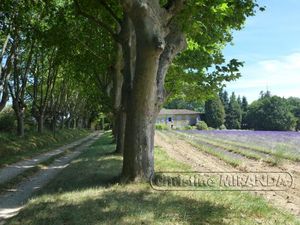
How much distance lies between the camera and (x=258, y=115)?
109 metres

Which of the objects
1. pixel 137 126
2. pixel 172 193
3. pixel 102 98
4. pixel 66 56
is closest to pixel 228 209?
pixel 172 193

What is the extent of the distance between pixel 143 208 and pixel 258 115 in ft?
346

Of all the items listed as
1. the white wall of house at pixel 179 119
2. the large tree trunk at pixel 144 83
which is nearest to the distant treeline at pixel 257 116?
the white wall of house at pixel 179 119

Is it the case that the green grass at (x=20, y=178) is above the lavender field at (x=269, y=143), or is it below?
below

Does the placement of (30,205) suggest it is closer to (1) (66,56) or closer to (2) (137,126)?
(2) (137,126)

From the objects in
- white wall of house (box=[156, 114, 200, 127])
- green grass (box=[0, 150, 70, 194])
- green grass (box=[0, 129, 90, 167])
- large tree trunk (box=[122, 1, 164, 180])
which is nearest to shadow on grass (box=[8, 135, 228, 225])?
large tree trunk (box=[122, 1, 164, 180])

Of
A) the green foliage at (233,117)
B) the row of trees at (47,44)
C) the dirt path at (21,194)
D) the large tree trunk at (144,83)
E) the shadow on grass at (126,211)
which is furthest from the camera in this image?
the green foliage at (233,117)

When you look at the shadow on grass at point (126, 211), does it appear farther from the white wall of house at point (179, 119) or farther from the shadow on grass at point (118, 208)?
the white wall of house at point (179, 119)

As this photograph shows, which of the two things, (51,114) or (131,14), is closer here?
(131,14)

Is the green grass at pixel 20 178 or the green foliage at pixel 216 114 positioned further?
the green foliage at pixel 216 114

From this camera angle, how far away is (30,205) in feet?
28.5

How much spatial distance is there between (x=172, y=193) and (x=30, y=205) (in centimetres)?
310

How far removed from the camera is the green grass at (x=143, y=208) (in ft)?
23.2

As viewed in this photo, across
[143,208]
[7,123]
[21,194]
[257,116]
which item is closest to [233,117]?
[257,116]
